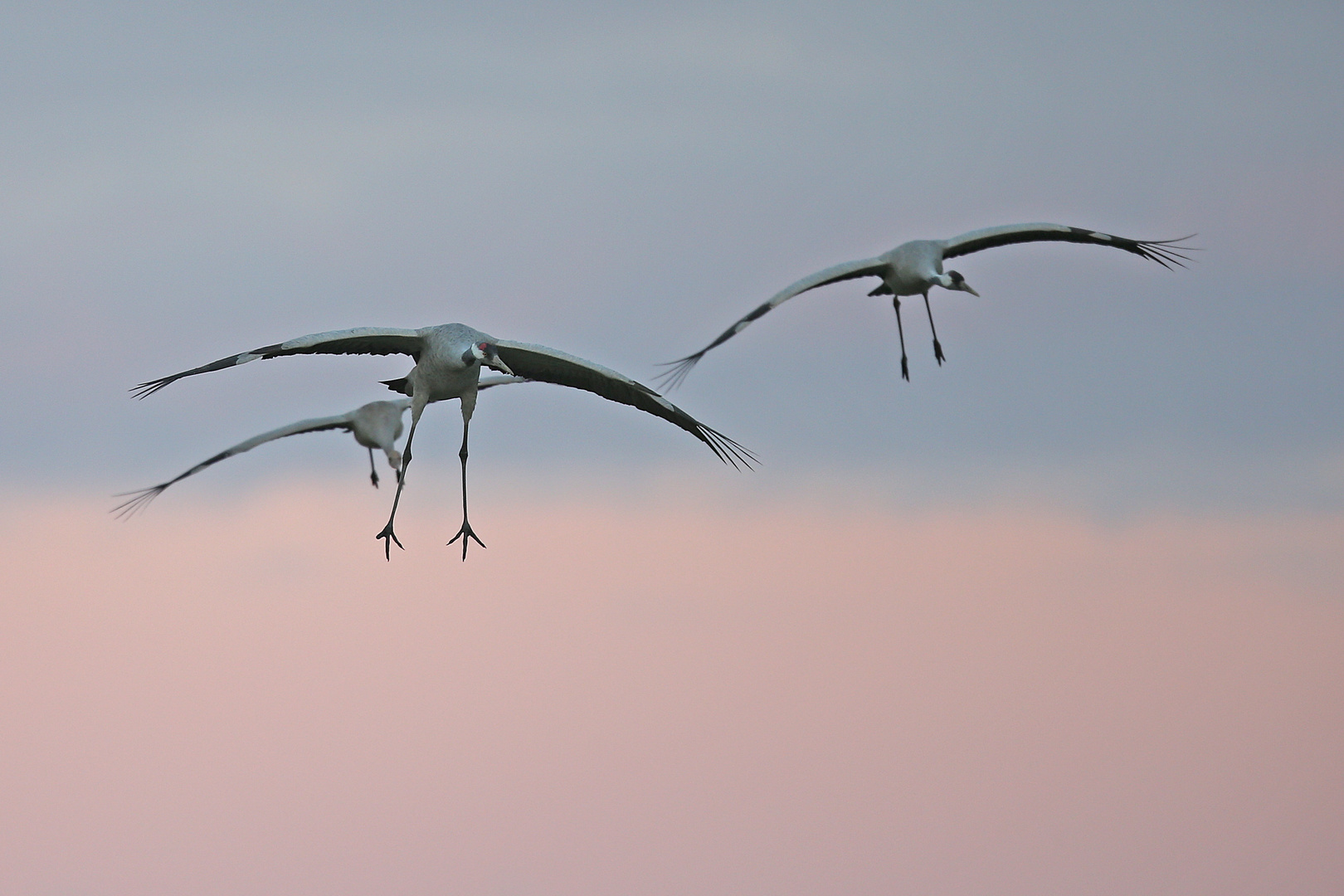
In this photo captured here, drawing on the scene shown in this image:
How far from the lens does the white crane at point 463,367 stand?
3534 cm

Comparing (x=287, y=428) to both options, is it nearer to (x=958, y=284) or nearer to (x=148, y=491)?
(x=148, y=491)

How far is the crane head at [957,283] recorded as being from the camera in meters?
40.5

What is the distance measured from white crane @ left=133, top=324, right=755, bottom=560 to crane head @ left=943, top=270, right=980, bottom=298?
672cm

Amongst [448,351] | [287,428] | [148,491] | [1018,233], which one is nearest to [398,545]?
[448,351]

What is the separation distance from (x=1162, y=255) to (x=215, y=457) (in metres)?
18.4

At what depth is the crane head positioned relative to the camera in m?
40.5

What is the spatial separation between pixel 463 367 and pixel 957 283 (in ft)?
33.1

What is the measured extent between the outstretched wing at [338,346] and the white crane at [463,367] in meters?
0.01

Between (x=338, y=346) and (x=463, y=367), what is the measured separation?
201cm

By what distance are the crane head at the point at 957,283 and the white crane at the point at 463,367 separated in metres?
6.72

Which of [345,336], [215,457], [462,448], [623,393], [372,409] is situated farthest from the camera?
[372,409]

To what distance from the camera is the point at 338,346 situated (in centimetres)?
3550

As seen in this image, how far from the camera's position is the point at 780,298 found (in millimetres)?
39281

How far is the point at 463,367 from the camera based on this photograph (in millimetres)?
35750
